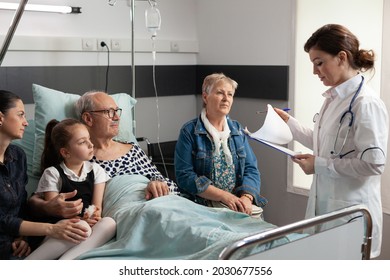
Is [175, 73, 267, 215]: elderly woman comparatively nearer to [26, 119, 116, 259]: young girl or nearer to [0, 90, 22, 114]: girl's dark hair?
[26, 119, 116, 259]: young girl

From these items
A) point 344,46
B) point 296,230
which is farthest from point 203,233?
point 344,46

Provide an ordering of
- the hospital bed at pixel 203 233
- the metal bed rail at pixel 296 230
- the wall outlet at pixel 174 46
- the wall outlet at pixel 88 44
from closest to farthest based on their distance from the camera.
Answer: the metal bed rail at pixel 296 230 < the hospital bed at pixel 203 233 < the wall outlet at pixel 88 44 < the wall outlet at pixel 174 46

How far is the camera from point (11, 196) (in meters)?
2.40

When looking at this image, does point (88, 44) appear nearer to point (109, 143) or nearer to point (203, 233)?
point (109, 143)

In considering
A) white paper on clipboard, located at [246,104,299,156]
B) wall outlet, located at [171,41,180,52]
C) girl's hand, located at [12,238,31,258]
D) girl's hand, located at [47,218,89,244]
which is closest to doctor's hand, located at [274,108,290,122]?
white paper on clipboard, located at [246,104,299,156]

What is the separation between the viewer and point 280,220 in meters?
4.19

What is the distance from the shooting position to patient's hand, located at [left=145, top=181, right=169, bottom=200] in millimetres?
2639

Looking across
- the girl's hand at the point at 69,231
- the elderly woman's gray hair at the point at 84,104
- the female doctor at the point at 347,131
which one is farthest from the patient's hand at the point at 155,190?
the female doctor at the point at 347,131

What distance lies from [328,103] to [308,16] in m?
1.44

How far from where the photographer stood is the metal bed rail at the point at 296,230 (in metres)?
1.66

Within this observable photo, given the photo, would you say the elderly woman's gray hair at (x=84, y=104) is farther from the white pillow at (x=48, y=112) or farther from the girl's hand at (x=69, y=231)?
the girl's hand at (x=69, y=231)

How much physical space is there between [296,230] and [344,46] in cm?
96

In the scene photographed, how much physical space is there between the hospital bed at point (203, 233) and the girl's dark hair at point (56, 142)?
306 millimetres
